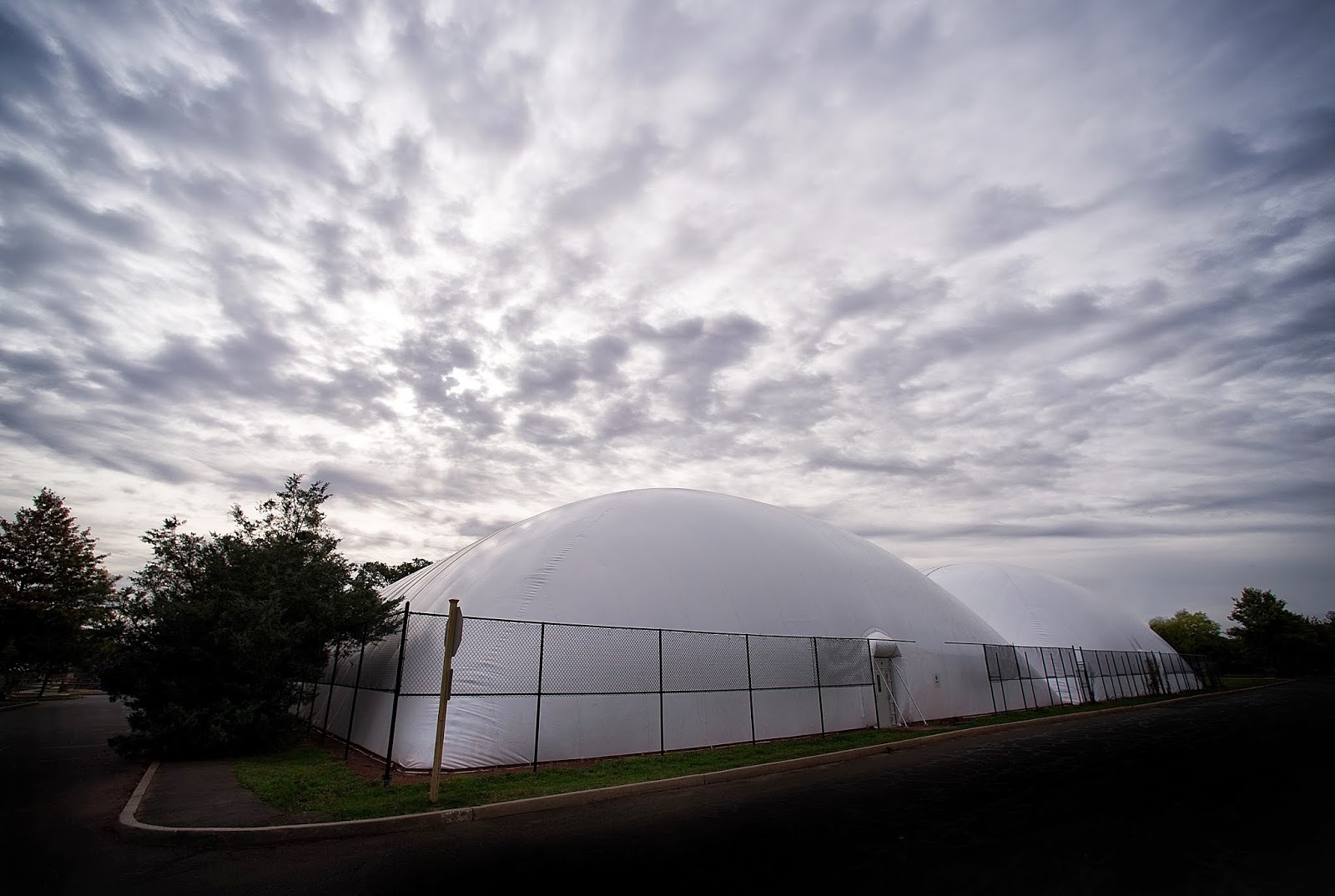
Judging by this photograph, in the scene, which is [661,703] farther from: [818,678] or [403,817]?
[403,817]

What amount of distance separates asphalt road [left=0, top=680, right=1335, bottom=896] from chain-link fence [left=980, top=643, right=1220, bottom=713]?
14.6m

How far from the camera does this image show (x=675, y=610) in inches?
690

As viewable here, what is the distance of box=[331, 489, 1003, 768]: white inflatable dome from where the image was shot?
552 inches

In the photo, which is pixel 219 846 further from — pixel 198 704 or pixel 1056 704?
pixel 1056 704

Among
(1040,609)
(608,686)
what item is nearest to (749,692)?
(608,686)

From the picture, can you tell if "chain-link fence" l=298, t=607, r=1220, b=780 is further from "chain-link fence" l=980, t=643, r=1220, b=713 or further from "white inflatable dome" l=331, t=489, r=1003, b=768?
"chain-link fence" l=980, t=643, r=1220, b=713

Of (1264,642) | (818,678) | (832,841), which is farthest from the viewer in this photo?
(1264,642)

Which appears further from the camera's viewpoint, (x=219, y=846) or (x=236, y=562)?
(x=236, y=562)

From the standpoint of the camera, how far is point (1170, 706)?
3400 centimetres

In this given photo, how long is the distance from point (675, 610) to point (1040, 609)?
34101mm

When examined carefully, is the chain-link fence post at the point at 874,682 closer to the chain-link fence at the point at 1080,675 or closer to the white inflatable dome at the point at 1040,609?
the chain-link fence at the point at 1080,675

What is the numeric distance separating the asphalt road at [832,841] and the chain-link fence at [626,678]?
146 inches

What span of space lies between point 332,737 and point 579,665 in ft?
33.6

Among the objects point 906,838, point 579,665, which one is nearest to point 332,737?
point 579,665
